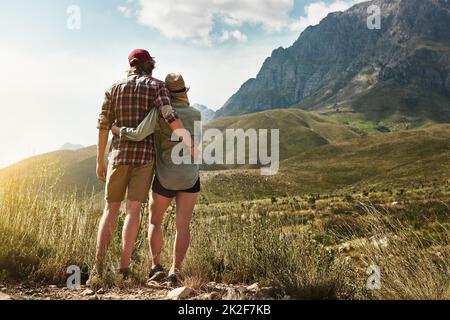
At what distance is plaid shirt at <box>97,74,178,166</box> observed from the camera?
173 inches

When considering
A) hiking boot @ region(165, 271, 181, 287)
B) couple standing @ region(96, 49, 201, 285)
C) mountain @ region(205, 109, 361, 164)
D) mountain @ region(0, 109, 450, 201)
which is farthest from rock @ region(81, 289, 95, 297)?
mountain @ region(205, 109, 361, 164)

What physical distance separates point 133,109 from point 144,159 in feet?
1.77

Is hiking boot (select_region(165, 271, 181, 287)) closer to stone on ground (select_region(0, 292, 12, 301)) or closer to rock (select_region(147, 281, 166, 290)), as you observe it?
rock (select_region(147, 281, 166, 290))

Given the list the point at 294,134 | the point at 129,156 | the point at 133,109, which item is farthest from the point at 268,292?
the point at 294,134

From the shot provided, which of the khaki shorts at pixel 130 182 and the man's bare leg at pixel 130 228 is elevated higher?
the khaki shorts at pixel 130 182

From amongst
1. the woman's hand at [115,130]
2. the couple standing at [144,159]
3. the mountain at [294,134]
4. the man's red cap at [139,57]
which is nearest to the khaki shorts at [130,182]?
the couple standing at [144,159]

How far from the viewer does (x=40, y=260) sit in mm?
4492

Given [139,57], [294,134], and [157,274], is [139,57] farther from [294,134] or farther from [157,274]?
[294,134]

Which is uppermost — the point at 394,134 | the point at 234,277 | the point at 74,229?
the point at 394,134

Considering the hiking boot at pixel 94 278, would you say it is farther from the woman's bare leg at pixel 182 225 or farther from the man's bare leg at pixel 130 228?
the woman's bare leg at pixel 182 225

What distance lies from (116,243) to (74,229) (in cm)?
58

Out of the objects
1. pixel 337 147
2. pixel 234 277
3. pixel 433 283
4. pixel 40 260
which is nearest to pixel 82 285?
pixel 40 260

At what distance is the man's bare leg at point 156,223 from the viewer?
4.62 metres
